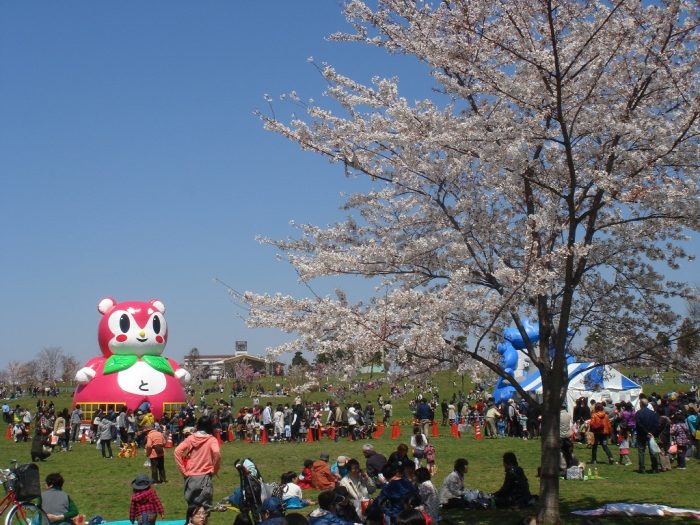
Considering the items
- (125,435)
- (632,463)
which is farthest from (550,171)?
(125,435)

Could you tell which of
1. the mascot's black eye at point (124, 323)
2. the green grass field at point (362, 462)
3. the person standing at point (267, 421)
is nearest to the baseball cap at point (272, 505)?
the green grass field at point (362, 462)

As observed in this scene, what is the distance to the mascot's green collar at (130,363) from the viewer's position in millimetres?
27453

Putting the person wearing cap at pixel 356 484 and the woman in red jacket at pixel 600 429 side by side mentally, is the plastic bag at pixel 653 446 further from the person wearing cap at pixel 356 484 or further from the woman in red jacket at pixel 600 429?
the person wearing cap at pixel 356 484

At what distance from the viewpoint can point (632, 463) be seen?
669 inches

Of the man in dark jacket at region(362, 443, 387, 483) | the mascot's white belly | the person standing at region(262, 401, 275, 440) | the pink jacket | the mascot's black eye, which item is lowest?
the man in dark jacket at region(362, 443, 387, 483)

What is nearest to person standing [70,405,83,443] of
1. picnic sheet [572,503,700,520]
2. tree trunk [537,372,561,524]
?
picnic sheet [572,503,700,520]

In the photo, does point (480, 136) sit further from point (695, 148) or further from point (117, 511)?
point (117, 511)

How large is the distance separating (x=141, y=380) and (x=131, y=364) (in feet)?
2.56

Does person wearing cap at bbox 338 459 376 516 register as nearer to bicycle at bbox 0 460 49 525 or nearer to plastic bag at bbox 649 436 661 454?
bicycle at bbox 0 460 49 525

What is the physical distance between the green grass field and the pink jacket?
1848mm

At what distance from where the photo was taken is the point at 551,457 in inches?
350

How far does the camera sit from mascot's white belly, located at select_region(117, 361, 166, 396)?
88.9ft

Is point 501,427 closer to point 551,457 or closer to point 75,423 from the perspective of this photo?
point 75,423

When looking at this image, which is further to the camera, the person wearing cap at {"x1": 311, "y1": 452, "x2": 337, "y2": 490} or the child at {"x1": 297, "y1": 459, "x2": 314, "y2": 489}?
the child at {"x1": 297, "y1": 459, "x2": 314, "y2": 489}
